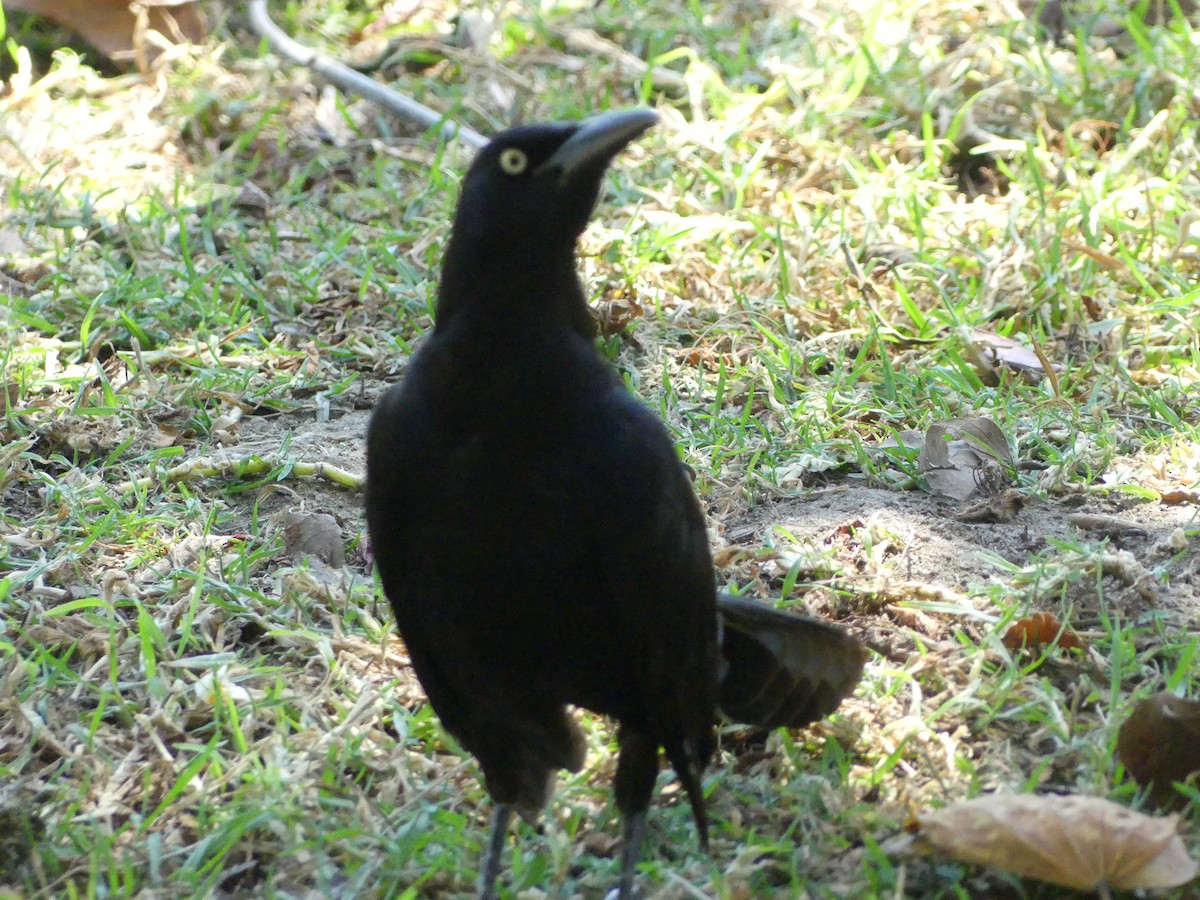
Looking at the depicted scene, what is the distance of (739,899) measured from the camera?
241 centimetres

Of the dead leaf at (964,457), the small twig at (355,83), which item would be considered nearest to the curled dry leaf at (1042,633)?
the dead leaf at (964,457)

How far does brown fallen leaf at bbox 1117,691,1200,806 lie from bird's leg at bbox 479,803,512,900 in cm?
116

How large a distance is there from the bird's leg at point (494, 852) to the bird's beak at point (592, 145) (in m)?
1.17

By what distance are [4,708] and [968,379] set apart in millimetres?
2828

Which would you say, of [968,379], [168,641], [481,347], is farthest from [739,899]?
[968,379]

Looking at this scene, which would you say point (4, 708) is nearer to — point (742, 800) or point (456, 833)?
point (456, 833)

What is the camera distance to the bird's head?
2.34m

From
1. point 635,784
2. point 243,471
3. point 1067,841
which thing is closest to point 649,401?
point 243,471

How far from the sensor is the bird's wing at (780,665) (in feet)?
8.96

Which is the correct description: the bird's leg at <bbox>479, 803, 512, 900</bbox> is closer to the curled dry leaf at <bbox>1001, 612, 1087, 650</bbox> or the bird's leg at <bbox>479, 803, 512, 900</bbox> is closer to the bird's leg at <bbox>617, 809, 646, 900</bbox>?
the bird's leg at <bbox>617, 809, 646, 900</bbox>

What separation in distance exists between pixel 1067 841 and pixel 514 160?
4.72 feet

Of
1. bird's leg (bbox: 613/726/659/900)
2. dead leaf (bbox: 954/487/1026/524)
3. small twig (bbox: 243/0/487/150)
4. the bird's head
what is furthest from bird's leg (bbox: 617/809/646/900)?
small twig (bbox: 243/0/487/150)

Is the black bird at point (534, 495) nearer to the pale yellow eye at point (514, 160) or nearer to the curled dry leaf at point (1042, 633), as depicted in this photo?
the pale yellow eye at point (514, 160)

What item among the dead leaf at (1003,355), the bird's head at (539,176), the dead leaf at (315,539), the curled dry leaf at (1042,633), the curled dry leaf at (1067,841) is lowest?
the dead leaf at (315,539)
